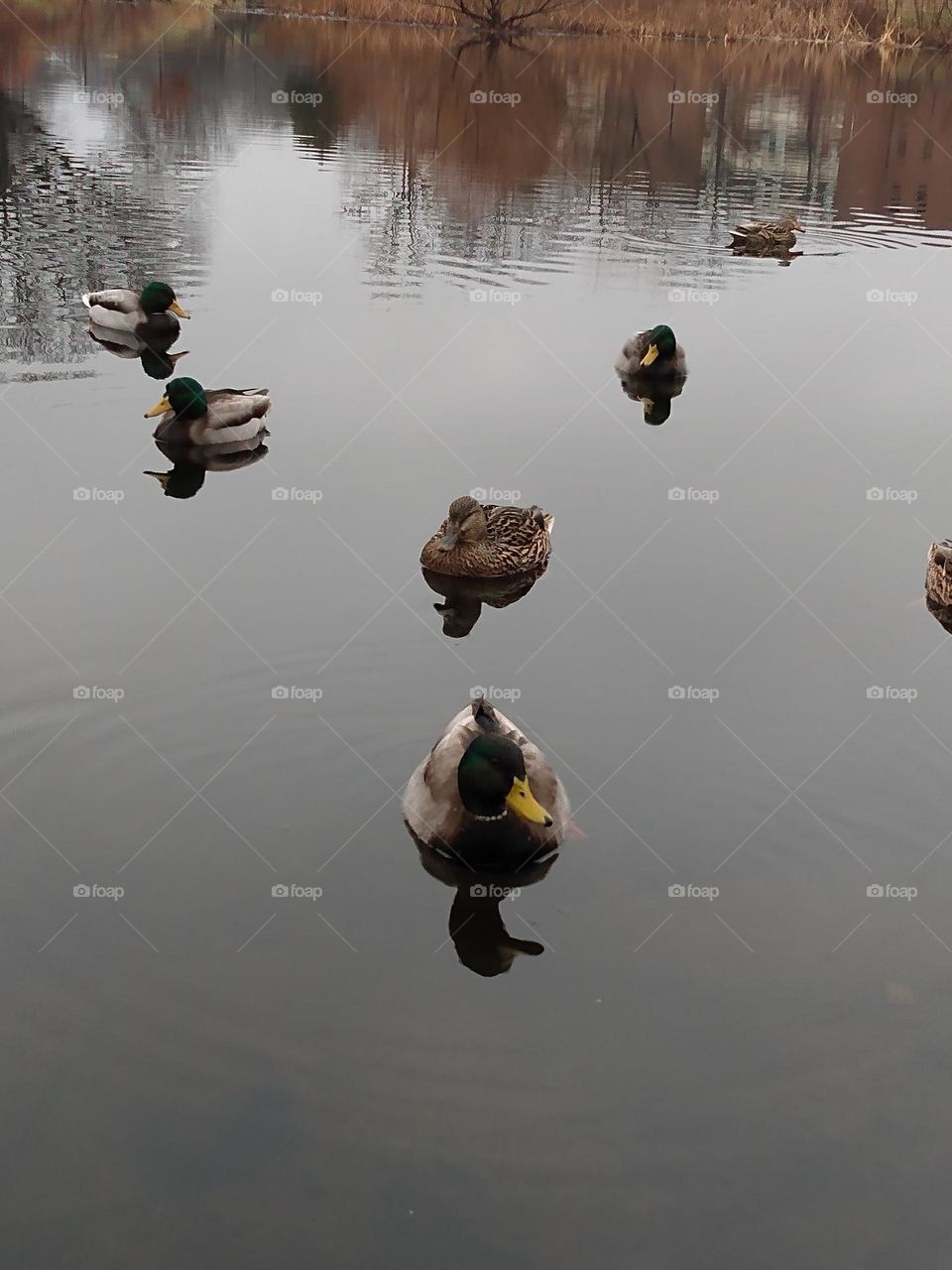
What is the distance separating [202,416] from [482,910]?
660cm

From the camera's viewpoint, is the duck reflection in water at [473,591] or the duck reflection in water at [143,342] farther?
the duck reflection in water at [143,342]

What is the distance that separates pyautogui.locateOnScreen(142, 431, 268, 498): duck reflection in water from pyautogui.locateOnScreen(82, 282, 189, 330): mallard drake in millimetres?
3235

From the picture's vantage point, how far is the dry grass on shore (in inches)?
1773

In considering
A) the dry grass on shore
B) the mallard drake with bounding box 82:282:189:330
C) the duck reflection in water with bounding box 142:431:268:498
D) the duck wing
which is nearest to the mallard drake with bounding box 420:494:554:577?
the duck reflection in water with bounding box 142:431:268:498

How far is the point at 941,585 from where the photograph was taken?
31.6 ft

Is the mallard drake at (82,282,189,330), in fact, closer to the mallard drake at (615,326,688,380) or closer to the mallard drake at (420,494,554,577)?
A: the mallard drake at (615,326,688,380)

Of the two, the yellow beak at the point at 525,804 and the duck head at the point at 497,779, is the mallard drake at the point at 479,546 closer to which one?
the duck head at the point at 497,779

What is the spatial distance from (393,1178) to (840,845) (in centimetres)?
298

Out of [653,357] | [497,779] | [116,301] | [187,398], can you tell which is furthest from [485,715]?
[116,301]

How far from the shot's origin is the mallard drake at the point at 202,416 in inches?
472

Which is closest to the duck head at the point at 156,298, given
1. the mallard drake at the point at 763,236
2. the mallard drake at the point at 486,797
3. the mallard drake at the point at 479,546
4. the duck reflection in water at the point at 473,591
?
the mallard drake at the point at 479,546

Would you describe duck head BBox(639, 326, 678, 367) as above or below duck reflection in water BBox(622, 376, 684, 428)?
above

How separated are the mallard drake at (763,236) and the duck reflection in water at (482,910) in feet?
48.7

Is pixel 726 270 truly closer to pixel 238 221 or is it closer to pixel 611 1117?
pixel 238 221
